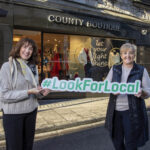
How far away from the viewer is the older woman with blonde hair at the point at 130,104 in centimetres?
270

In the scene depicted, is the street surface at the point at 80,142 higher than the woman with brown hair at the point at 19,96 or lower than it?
lower

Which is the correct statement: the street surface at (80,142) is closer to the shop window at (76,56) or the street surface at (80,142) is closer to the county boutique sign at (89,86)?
the county boutique sign at (89,86)

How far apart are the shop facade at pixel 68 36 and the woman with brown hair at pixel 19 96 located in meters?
4.76

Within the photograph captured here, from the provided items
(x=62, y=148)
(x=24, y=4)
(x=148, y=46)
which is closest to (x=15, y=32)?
(x=24, y=4)

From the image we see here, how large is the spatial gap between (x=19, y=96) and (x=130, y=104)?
5.08ft

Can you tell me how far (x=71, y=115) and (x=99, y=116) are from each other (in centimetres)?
91

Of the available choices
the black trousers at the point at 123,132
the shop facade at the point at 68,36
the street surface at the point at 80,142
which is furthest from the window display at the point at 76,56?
the black trousers at the point at 123,132

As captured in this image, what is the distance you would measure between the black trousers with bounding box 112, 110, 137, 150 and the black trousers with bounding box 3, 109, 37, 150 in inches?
50.6

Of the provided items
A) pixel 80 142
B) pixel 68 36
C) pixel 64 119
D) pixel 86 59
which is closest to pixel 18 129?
pixel 80 142

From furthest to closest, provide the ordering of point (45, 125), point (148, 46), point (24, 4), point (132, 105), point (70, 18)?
1. point (148, 46)
2. point (70, 18)
3. point (24, 4)
4. point (45, 125)
5. point (132, 105)

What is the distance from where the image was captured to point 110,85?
2779mm

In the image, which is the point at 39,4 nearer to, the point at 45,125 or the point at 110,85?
the point at 45,125

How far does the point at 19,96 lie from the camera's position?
7.32ft

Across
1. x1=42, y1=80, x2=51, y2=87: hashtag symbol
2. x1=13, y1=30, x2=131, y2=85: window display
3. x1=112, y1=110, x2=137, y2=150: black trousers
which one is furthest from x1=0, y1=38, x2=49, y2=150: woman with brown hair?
x1=13, y1=30, x2=131, y2=85: window display
